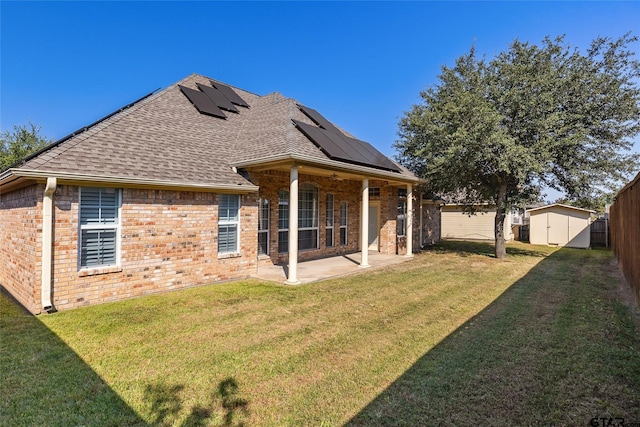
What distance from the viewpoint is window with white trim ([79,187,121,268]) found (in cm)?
638

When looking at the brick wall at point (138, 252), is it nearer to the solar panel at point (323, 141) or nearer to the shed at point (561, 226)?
the solar panel at point (323, 141)

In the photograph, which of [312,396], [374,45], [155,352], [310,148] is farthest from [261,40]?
[312,396]

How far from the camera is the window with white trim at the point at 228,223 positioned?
8.72m

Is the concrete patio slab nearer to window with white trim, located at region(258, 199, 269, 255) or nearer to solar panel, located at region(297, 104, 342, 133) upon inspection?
window with white trim, located at region(258, 199, 269, 255)

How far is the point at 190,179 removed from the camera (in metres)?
7.75

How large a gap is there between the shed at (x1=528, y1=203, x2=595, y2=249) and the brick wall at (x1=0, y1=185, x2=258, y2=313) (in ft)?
66.6

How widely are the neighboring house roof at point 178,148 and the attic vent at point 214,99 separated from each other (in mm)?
164

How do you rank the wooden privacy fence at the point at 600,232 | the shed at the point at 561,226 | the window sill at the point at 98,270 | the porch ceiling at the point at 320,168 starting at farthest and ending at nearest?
the wooden privacy fence at the point at 600,232 → the shed at the point at 561,226 → the porch ceiling at the point at 320,168 → the window sill at the point at 98,270

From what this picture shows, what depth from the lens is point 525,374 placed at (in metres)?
3.72

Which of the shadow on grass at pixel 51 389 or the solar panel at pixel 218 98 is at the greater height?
the solar panel at pixel 218 98

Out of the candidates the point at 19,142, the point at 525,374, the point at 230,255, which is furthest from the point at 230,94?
the point at 19,142

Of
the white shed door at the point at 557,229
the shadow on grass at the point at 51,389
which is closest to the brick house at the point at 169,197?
the shadow on grass at the point at 51,389

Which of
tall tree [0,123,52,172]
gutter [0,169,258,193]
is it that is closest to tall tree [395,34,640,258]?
gutter [0,169,258,193]

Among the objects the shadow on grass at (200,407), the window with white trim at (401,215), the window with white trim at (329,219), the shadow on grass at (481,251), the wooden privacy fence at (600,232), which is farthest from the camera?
the wooden privacy fence at (600,232)
